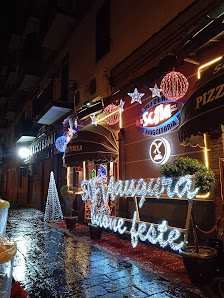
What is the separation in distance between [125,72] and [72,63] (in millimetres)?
6006

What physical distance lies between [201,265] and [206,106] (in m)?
2.99

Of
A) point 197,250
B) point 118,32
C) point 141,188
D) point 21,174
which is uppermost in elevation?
point 118,32

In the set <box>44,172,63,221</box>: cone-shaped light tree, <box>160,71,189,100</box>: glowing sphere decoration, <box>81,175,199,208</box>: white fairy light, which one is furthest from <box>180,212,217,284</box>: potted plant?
<box>44,172,63,221</box>: cone-shaped light tree

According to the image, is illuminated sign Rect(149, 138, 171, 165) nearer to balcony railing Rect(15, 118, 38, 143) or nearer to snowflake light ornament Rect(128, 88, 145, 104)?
snowflake light ornament Rect(128, 88, 145, 104)

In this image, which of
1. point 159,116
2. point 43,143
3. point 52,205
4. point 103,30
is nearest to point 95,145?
point 159,116

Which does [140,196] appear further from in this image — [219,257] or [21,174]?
[21,174]

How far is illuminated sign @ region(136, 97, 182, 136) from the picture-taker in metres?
7.25

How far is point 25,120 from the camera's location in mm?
21250

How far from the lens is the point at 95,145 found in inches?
370

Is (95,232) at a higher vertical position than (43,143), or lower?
lower

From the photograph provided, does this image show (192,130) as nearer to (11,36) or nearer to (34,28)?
(34,28)

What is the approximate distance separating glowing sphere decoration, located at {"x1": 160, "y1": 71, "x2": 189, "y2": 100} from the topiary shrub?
1.94m

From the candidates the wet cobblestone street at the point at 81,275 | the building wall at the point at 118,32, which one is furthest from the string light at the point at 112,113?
the wet cobblestone street at the point at 81,275

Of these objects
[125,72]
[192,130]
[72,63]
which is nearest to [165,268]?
[192,130]
